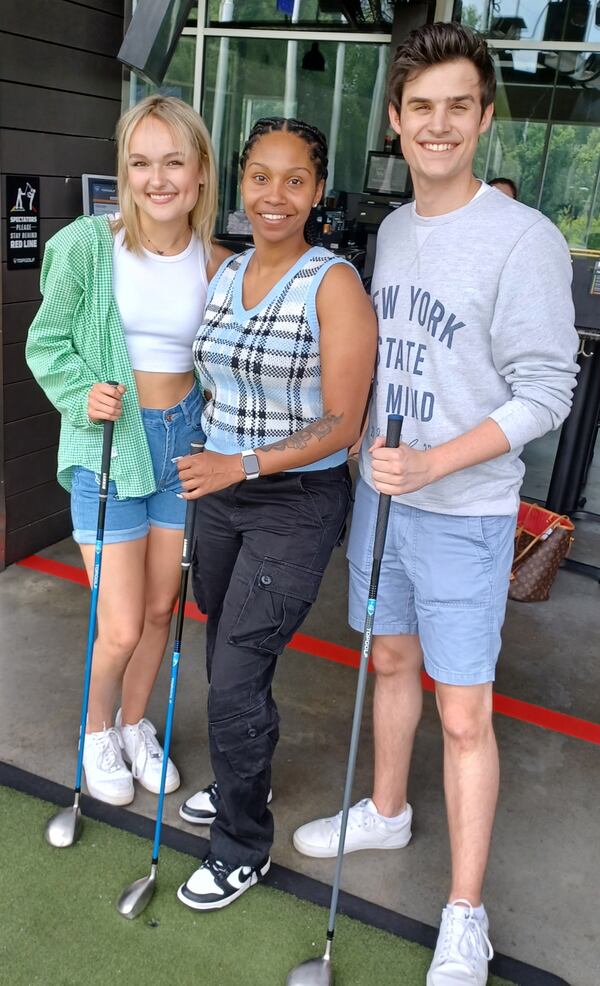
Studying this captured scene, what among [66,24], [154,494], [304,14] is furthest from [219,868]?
[304,14]

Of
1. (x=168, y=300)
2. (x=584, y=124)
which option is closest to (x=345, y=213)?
(x=584, y=124)

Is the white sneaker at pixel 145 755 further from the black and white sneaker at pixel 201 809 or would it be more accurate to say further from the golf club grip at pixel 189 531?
the golf club grip at pixel 189 531

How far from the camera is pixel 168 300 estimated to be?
2.11 meters

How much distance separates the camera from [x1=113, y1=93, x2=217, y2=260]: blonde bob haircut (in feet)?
6.66

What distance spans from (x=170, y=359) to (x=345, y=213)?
15.7 ft

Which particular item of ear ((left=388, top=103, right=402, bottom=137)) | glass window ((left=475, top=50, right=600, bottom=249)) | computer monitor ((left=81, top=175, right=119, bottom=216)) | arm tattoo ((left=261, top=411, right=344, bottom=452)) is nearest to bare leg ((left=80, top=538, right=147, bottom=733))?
arm tattoo ((left=261, top=411, right=344, bottom=452))

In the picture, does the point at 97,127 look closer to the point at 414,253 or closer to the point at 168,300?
the point at 168,300


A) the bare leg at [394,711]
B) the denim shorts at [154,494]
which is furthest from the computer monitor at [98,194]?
the bare leg at [394,711]

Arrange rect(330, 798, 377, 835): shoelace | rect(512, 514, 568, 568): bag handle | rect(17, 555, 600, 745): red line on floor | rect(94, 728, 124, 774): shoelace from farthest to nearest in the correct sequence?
rect(512, 514, 568, 568): bag handle < rect(17, 555, 600, 745): red line on floor < rect(94, 728, 124, 774): shoelace < rect(330, 798, 377, 835): shoelace

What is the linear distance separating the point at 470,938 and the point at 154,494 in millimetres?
1293

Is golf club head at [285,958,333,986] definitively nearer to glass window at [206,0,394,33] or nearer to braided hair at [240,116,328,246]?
braided hair at [240,116,328,246]

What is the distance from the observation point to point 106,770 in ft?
7.89

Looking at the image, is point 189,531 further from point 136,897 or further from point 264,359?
point 136,897

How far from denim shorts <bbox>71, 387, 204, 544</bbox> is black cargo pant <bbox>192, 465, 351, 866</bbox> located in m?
0.27
